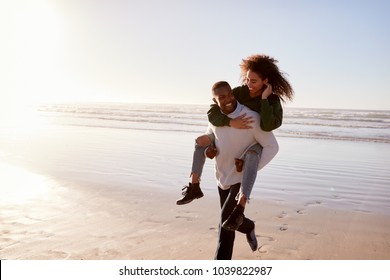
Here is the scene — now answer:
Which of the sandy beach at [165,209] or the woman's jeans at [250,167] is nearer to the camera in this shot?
the woman's jeans at [250,167]

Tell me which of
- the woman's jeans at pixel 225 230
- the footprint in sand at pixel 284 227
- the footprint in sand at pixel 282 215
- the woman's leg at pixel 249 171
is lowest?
the footprint in sand at pixel 282 215

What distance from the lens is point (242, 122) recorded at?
11.6 feet

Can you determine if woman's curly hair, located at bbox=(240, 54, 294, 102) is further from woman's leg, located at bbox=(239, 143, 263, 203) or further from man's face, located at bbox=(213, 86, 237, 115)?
woman's leg, located at bbox=(239, 143, 263, 203)

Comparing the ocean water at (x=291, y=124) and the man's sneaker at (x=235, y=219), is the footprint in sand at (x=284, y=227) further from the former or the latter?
the ocean water at (x=291, y=124)

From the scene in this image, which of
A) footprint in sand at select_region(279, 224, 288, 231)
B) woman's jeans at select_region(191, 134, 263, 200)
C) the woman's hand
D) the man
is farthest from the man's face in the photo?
footprint in sand at select_region(279, 224, 288, 231)

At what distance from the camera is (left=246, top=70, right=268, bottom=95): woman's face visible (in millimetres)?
3625

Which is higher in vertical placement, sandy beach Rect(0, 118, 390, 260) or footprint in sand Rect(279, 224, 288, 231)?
footprint in sand Rect(279, 224, 288, 231)

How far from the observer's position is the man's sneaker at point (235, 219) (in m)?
3.47

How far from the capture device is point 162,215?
19.9 ft

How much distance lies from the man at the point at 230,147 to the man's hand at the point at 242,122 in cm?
4

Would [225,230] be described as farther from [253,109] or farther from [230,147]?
[253,109]

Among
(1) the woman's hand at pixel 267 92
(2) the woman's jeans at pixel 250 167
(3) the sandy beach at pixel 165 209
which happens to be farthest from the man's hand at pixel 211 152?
(3) the sandy beach at pixel 165 209

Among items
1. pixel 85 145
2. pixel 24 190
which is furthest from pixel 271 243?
pixel 85 145

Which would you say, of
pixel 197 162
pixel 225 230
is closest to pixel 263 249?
pixel 225 230
